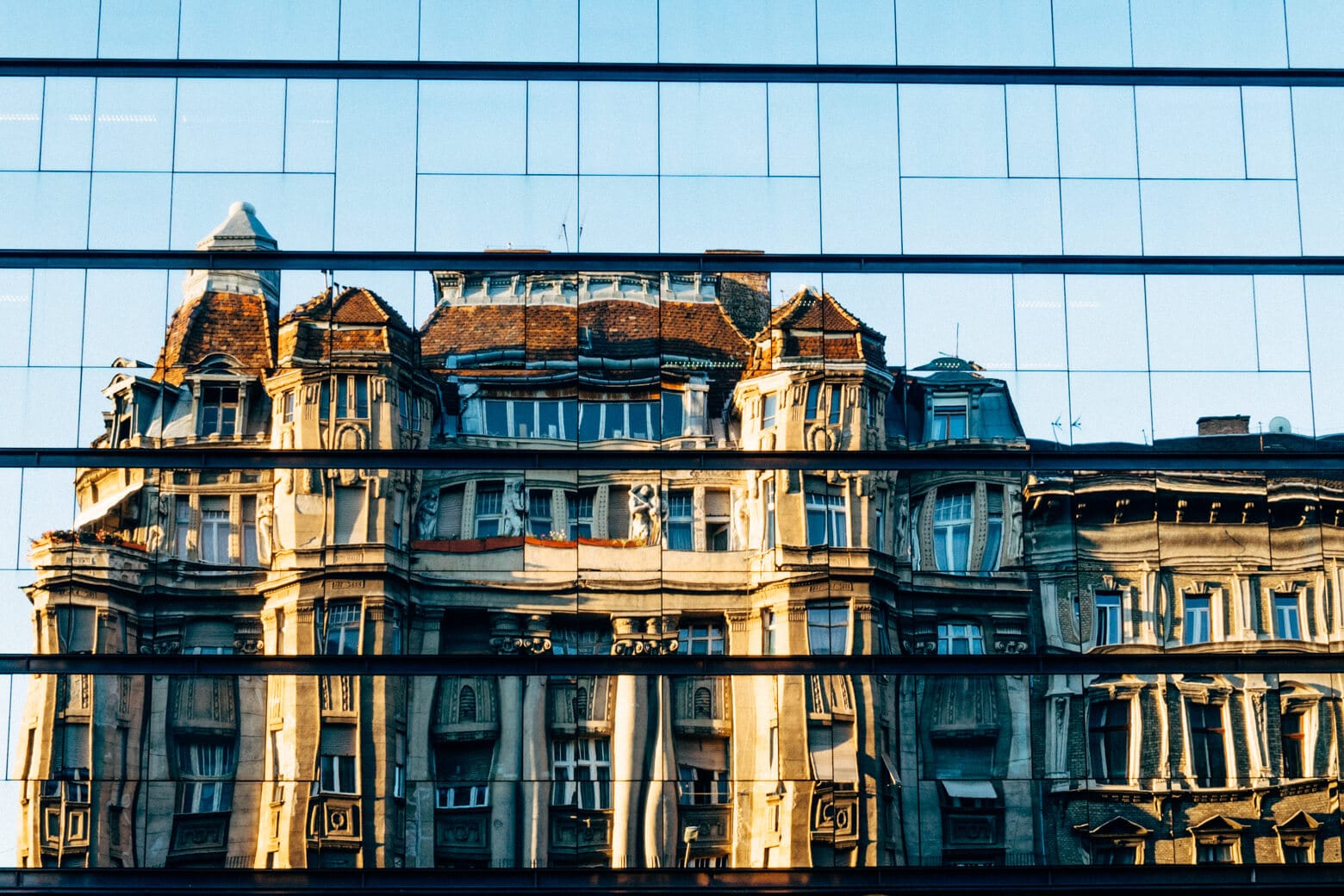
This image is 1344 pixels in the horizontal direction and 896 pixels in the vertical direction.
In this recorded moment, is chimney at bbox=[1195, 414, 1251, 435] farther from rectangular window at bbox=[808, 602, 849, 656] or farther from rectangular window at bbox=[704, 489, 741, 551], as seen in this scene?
rectangular window at bbox=[704, 489, 741, 551]

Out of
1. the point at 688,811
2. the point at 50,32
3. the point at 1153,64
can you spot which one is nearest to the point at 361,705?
the point at 688,811

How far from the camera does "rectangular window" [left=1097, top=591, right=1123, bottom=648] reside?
82.5 ft

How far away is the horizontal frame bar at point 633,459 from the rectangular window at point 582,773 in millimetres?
3987

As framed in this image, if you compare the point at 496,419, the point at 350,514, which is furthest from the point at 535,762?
the point at 496,419

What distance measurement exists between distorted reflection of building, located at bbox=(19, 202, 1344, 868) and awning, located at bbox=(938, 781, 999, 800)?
2.4 inches

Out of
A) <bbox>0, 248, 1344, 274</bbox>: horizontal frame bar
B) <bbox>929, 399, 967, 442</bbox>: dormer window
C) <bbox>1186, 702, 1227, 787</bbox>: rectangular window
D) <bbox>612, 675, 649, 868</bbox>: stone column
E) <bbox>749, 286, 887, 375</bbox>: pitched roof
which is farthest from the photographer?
<bbox>0, 248, 1344, 274</bbox>: horizontal frame bar

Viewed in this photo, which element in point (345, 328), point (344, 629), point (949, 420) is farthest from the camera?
point (345, 328)

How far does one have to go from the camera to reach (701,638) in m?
24.9

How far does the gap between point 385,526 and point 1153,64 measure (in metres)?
14.0

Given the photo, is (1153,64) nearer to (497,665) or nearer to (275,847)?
(497,665)

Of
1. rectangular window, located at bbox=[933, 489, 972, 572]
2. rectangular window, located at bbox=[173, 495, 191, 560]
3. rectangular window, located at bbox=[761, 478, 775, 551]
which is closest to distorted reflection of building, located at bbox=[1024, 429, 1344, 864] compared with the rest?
rectangular window, located at bbox=[933, 489, 972, 572]

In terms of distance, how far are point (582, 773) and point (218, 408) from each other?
762 cm

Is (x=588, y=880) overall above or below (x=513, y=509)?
below

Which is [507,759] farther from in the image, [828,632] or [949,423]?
[949,423]
